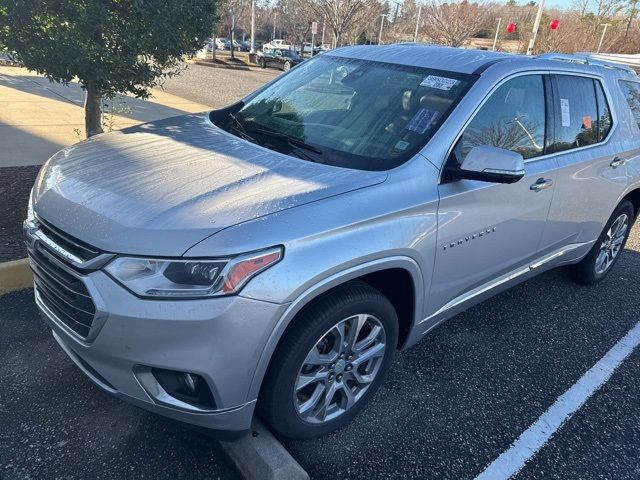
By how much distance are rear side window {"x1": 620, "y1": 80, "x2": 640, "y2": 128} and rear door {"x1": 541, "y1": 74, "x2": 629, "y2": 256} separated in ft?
1.16

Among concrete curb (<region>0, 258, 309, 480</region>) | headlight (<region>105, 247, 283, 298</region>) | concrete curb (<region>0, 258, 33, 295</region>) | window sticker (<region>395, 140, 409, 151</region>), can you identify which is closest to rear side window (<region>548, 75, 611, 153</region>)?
window sticker (<region>395, 140, 409, 151</region>)

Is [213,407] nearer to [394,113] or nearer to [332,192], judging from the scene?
[332,192]

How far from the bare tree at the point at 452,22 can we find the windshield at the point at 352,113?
27365 mm

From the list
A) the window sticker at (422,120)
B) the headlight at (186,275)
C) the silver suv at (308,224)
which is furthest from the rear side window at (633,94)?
the headlight at (186,275)

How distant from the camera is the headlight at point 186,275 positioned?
6.18 feet

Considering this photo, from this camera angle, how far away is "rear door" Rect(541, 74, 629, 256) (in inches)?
135

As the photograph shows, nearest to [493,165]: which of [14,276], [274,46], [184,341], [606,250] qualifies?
[184,341]

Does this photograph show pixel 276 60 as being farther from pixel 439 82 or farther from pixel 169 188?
pixel 169 188

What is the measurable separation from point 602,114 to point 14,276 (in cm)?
448

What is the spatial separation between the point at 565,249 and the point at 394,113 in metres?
1.94

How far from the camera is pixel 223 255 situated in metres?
1.89

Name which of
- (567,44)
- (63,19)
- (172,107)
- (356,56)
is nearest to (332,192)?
(356,56)

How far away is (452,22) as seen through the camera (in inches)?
1136

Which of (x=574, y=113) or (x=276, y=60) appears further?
(x=276, y=60)
